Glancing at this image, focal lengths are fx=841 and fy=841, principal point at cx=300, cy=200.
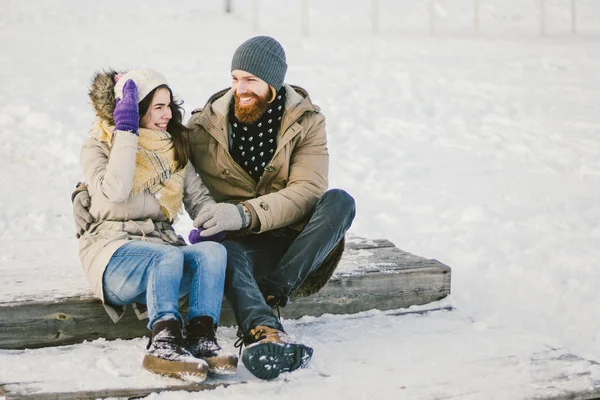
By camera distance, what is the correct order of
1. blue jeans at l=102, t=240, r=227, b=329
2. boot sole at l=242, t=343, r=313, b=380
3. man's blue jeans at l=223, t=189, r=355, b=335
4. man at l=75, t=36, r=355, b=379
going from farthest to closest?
man at l=75, t=36, r=355, b=379, man's blue jeans at l=223, t=189, r=355, b=335, blue jeans at l=102, t=240, r=227, b=329, boot sole at l=242, t=343, r=313, b=380

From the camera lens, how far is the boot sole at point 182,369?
3037 millimetres

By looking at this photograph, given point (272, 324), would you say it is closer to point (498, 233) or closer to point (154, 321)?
point (154, 321)

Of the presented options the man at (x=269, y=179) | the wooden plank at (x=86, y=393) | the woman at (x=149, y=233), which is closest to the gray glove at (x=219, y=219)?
the man at (x=269, y=179)

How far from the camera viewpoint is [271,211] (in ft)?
12.2

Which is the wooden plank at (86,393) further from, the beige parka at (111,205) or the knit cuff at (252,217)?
the knit cuff at (252,217)

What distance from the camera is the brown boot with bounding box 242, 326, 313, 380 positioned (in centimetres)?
312

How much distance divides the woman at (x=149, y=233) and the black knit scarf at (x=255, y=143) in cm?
30

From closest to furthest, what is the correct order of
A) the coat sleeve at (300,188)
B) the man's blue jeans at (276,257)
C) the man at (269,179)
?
the man's blue jeans at (276,257) → the man at (269,179) → the coat sleeve at (300,188)

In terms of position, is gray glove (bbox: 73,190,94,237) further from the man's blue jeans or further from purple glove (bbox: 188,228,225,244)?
the man's blue jeans

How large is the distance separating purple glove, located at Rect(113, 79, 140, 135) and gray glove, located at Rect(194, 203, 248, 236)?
1.52 feet

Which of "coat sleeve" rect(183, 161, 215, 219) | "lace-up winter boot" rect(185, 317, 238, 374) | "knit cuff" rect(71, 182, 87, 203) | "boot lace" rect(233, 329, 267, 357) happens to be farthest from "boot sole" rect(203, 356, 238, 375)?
"knit cuff" rect(71, 182, 87, 203)

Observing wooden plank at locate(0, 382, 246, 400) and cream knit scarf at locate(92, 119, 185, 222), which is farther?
cream knit scarf at locate(92, 119, 185, 222)

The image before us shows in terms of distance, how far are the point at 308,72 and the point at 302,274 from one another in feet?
20.9

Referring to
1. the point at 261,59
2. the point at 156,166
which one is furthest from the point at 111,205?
the point at 261,59
